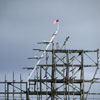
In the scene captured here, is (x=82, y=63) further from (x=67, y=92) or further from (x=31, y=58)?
(x=31, y=58)

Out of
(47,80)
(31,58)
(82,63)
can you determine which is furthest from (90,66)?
(31,58)

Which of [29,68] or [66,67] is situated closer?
[66,67]

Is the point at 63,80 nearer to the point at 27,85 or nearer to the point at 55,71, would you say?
the point at 55,71

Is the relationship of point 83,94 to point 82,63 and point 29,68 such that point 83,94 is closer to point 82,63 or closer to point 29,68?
point 82,63

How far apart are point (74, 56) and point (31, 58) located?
43.2 ft

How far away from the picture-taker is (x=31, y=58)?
267 feet

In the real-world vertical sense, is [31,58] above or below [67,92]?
above

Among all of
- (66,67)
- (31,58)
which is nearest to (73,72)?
(66,67)

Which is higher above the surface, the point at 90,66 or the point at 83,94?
the point at 90,66

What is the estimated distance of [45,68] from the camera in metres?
71.9

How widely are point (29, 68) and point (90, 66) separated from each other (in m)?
16.1

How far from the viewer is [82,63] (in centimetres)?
6919

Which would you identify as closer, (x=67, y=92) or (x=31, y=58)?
(x=67, y=92)

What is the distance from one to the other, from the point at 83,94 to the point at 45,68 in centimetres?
769
